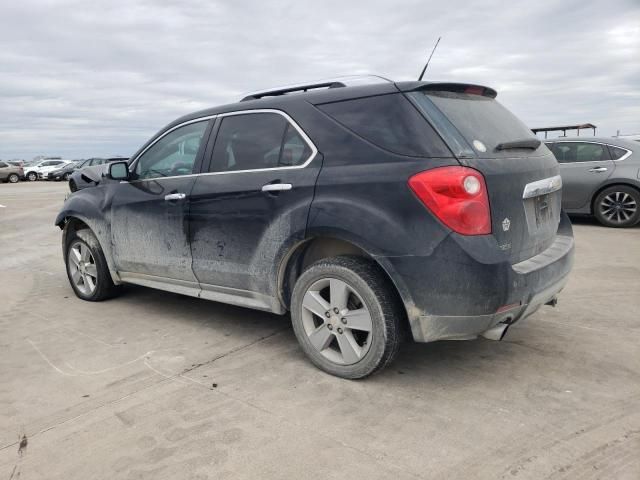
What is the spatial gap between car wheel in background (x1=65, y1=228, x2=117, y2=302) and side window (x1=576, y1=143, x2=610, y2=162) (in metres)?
7.86

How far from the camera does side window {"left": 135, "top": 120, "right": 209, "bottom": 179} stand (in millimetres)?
4238

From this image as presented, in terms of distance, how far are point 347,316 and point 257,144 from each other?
136 cm

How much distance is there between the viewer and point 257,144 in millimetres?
3760

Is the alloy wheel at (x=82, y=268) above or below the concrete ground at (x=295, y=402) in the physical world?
above

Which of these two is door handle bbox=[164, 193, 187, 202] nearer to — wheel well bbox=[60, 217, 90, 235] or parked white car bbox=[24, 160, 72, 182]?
wheel well bbox=[60, 217, 90, 235]

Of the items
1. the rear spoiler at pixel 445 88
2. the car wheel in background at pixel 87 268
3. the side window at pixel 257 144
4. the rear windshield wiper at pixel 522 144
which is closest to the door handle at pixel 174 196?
the side window at pixel 257 144

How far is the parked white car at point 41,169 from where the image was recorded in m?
39.8

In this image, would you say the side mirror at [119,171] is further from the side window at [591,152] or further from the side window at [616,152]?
the side window at [616,152]

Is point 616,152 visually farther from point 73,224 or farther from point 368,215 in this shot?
point 73,224

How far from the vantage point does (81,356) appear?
3865mm

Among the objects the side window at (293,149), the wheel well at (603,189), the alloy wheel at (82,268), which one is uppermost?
the side window at (293,149)

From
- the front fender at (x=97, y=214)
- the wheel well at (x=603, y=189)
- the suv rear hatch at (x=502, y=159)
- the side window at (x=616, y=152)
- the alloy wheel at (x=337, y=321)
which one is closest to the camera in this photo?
the suv rear hatch at (x=502, y=159)

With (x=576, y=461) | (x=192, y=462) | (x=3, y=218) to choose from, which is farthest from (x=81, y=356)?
(x=3, y=218)

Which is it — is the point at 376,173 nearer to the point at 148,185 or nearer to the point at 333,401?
the point at 333,401
